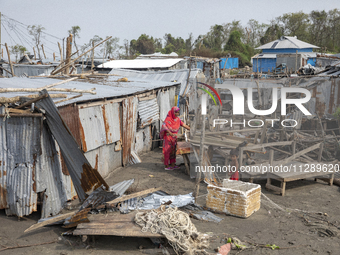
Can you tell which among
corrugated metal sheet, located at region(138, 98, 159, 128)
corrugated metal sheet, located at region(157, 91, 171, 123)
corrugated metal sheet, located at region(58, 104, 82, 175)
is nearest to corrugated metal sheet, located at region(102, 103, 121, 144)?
corrugated metal sheet, located at region(58, 104, 82, 175)

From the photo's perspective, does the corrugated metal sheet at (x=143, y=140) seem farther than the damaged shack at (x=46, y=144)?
Yes

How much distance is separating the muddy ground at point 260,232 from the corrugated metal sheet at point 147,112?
3.49 m

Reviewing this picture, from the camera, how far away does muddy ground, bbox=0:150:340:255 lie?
4.93 m

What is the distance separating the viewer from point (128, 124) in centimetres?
973

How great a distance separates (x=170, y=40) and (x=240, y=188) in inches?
2460

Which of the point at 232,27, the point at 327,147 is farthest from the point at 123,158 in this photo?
the point at 232,27

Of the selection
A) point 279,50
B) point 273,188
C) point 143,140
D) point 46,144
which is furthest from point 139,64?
point 279,50

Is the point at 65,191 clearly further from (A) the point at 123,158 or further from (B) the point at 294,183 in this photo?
(B) the point at 294,183

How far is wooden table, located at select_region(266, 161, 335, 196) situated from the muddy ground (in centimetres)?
23

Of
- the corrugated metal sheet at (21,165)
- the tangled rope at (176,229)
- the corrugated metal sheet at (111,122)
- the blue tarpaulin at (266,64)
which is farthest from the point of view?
the blue tarpaulin at (266,64)

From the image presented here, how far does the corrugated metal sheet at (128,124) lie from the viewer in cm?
947

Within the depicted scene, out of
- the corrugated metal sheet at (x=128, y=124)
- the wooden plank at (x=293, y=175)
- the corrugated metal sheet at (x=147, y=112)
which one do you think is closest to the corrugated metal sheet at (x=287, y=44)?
the corrugated metal sheet at (x=147, y=112)

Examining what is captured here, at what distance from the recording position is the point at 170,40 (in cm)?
6612

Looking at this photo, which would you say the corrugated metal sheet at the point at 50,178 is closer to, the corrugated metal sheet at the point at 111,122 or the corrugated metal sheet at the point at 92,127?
the corrugated metal sheet at the point at 92,127
